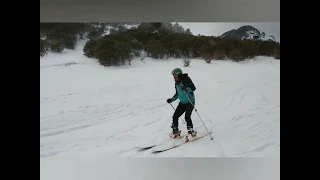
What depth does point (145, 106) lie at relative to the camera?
13.4 feet

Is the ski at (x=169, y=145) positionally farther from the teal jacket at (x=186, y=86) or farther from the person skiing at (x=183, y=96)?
the teal jacket at (x=186, y=86)

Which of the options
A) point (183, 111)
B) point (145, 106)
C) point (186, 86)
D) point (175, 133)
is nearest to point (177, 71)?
point (186, 86)

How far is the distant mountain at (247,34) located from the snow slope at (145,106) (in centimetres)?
32

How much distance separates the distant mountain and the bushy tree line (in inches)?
2.7

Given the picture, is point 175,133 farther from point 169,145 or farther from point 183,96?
point 183,96

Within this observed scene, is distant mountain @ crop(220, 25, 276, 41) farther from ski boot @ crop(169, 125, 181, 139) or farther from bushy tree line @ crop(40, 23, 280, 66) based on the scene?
ski boot @ crop(169, 125, 181, 139)

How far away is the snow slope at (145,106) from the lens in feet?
12.9

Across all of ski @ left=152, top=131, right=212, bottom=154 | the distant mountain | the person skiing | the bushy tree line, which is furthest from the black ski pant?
the distant mountain

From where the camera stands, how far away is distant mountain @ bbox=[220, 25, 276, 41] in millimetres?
3961

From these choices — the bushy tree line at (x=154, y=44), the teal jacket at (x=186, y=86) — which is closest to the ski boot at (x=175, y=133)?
the teal jacket at (x=186, y=86)
